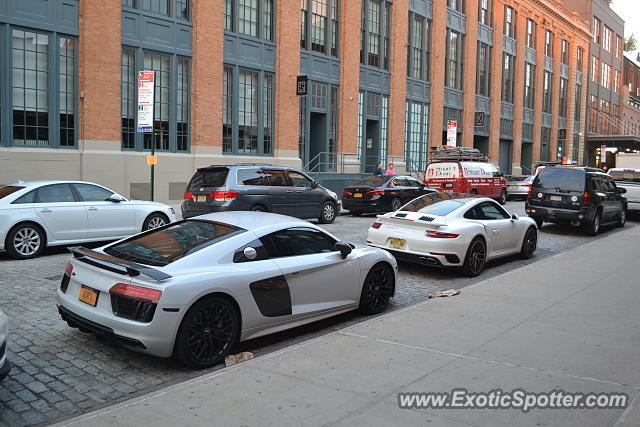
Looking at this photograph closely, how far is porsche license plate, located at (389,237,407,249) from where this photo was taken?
10182 millimetres

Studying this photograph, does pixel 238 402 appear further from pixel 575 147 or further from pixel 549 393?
pixel 575 147

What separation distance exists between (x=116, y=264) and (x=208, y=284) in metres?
0.91

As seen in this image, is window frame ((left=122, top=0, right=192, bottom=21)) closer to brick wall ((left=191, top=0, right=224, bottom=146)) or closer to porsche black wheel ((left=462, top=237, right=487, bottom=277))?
brick wall ((left=191, top=0, right=224, bottom=146))

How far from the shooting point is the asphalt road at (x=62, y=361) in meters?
4.73

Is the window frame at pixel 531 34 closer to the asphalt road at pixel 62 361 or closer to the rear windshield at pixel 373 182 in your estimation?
the rear windshield at pixel 373 182

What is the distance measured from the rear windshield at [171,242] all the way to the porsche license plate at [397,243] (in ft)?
14.7

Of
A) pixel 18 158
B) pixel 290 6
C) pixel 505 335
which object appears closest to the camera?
pixel 505 335

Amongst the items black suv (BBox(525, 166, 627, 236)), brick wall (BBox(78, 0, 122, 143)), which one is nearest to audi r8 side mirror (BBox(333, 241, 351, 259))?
black suv (BBox(525, 166, 627, 236))

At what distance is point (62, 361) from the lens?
18.5 feet

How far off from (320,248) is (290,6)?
67.8 ft

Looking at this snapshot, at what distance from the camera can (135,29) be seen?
19.9 m

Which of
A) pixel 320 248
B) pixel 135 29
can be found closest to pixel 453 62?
pixel 135 29

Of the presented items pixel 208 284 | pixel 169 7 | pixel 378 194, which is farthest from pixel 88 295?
pixel 169 7

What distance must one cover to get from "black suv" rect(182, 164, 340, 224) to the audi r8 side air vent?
9.22 meters
